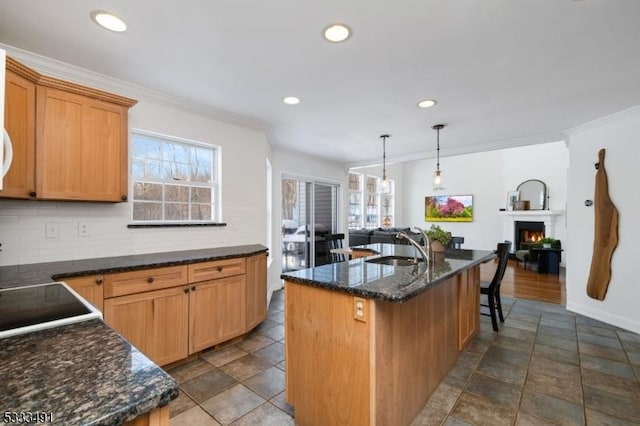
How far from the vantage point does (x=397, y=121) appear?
11.9ft

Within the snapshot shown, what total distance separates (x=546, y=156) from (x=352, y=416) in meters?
8.76

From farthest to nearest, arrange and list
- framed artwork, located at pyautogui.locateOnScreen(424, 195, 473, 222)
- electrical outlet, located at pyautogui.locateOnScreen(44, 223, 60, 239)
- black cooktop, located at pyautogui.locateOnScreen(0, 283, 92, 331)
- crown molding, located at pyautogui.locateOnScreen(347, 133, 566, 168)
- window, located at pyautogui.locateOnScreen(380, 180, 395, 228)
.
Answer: window, located at pyautogui.locateOnScreen(380, 180, 395, 228) < framed artwork, located at pyautogui.locateOnScreen(424, 195, 473, 222) < crown molding, located at pyautogui.locateOnScreen(347, 133, 566, 168) < electrical outlet, located at pyautogui.locateOnScreen(44, 223, 60, 239) < black cooktop, located at pyautogui.locateOnScreen(0, 283, 92, 331)

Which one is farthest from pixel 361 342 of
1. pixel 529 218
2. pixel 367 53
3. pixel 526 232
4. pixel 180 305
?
pixel 526 232

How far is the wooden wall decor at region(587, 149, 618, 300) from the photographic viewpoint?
342cm

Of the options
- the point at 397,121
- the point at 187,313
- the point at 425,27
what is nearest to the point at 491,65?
the point at 425,27

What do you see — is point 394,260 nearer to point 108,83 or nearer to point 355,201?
point 108,83

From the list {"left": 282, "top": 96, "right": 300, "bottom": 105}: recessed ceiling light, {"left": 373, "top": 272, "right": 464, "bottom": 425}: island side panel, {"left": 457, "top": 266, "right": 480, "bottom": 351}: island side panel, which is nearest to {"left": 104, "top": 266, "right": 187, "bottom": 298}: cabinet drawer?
{"left": 373, "top": 272, "right": 464, "bottom": 425}: island side panel

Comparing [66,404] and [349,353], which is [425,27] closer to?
[349,353]

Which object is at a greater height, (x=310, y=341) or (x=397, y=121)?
(x=397, y=121)

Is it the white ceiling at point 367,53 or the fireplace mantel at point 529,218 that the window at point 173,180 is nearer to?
the white ceiling at point 367,53

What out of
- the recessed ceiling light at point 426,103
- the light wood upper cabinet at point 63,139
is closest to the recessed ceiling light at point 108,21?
the light wood upper cabinet at point 63,139

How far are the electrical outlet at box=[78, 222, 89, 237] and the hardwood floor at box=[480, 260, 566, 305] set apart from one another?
547 cm

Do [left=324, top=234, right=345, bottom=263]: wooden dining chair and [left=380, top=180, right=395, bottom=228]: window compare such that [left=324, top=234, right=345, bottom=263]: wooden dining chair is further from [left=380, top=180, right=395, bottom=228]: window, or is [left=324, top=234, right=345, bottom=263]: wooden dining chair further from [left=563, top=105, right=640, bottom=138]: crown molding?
[left=380, top=180, right=395, bottom=228]: window

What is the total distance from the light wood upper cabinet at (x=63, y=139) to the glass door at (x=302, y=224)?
299 centimetres
